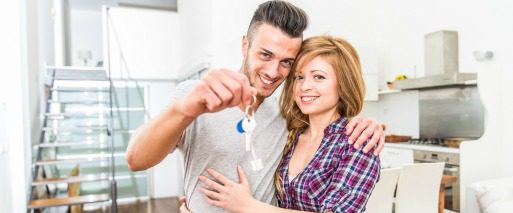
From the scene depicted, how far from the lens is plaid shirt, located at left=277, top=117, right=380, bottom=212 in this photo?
3.07 ft

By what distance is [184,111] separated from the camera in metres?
0.74

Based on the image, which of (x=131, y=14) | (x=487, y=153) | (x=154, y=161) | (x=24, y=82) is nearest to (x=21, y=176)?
(x=24, y=82)

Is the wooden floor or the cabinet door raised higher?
the cabinet door

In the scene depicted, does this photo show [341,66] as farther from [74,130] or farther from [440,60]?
[74,130]

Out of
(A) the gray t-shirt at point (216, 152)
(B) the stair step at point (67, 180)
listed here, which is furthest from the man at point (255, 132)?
(B) the stair step at point (67, 180)

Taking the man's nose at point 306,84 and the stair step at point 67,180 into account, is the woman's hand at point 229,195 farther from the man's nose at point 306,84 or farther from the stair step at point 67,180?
the stair step at point 67,180

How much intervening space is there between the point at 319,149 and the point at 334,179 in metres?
0.11

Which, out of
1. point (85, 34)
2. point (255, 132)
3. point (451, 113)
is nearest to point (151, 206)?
point (85, 34)

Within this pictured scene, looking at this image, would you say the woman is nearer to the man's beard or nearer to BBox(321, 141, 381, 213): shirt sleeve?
BBox(321, 141, 381, 213): shirt sleeve

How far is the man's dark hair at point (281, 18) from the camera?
104cm

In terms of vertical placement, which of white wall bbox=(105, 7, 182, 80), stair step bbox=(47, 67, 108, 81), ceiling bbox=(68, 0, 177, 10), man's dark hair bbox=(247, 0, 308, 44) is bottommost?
man's dark hair bbox=(247, 0, 308, 44)

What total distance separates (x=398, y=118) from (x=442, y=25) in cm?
143

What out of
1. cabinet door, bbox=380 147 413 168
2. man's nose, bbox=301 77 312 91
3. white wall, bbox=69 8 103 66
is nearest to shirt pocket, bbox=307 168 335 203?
man's nose, bbox=301 77 312 91

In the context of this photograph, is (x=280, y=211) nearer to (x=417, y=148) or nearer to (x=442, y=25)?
(x=417, y=148)
